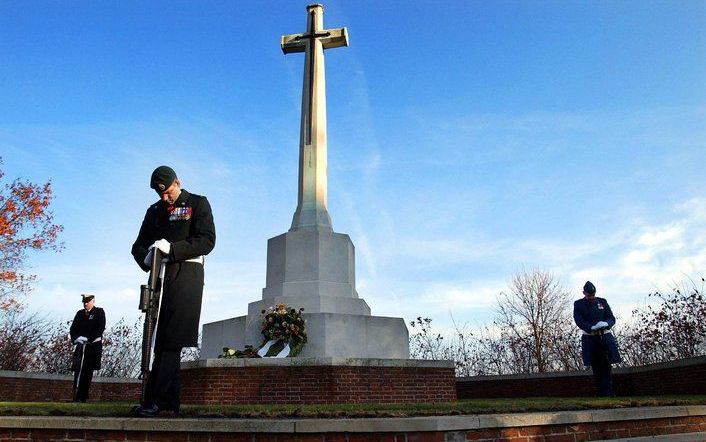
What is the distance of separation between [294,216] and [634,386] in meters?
7.03

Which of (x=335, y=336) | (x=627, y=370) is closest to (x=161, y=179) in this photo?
(x=335, y=336)

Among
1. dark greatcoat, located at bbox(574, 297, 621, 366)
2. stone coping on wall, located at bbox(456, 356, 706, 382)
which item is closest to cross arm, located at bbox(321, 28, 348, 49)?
dark greatcoat, located at bbox(574, 297, 621, 366)

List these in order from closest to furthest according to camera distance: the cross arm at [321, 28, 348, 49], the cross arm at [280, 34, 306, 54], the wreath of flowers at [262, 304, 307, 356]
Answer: the wreath of flowers at [262, 304, 307, 356], the cross arm at [321, 28, 348, 49], the cross arm at [280, 34, 306, 54]

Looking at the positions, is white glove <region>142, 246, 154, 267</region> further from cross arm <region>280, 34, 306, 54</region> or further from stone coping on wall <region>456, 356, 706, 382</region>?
cross arm <region>280, 34, 306, 54</region>

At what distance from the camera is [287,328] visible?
29.8 feet

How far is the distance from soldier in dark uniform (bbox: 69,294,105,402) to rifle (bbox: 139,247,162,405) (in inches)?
211

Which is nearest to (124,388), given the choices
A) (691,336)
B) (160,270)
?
(160,270)

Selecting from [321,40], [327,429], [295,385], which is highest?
[321,40]

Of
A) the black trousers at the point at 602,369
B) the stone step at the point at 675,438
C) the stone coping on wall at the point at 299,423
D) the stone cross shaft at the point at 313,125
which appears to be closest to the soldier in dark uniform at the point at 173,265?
the stone coping on wall at the point at 299,423

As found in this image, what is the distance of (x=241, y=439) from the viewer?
351 cm

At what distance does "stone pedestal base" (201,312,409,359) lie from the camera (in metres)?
9.26

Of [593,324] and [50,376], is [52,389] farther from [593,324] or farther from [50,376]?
[593,324]

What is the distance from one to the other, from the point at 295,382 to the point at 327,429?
462 centimetres

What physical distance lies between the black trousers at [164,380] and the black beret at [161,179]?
1.32 meters
